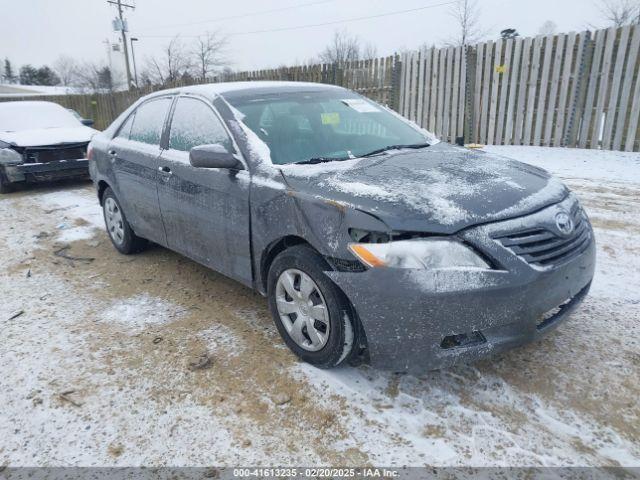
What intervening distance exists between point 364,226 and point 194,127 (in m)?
1.94

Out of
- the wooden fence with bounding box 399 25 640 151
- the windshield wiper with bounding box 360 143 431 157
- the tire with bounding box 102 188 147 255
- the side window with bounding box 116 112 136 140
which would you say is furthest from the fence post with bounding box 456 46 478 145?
the tire with bounding box 102 188 147 255

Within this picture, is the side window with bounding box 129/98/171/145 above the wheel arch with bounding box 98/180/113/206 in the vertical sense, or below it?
above

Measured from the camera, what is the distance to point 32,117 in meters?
9.20

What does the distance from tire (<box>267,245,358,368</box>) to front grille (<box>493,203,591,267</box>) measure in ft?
2.90

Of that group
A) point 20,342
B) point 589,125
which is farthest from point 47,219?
point 589,125

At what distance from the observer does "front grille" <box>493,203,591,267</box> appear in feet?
7.23

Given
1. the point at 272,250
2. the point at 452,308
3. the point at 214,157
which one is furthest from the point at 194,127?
the point at 452,308

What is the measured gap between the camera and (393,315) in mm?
2209

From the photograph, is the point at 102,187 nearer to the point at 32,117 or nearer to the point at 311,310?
the point at 311,310

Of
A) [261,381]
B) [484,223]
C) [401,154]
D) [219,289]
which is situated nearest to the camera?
[484,223]

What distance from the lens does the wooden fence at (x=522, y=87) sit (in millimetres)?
8227

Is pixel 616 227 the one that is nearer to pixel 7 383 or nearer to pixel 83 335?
pixel 83 335

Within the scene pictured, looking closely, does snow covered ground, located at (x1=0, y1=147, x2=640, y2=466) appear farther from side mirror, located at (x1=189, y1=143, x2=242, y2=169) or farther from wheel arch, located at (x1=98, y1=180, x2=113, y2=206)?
wheel arch, located at (x1=98, y1=180, x2=113, y2=206)

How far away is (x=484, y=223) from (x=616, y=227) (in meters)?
3.43
